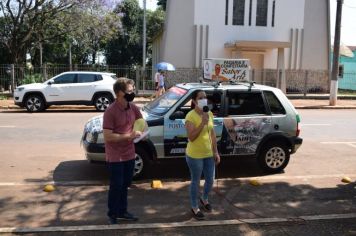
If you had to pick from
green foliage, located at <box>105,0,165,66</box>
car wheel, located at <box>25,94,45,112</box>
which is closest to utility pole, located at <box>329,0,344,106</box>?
car wheel, located at <box>25,94,45,112</box>

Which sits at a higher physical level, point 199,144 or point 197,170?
point 199,144

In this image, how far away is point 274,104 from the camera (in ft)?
27.0

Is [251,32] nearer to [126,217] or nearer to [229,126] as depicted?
[229,126]

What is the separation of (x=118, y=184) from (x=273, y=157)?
378cm

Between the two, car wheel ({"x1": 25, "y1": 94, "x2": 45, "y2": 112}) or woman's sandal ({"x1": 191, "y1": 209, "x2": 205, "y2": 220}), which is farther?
car wheel ({"x1": 25, "y1": 94, "x2": 45, "y2": 112})

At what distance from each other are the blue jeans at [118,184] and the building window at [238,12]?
82.3 feet

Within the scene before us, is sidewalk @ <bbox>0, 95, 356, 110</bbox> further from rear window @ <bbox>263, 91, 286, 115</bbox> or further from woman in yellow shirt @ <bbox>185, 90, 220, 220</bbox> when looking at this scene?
woman in yellow shirt @ <bbox>185, 90, 220, 220</bbox>

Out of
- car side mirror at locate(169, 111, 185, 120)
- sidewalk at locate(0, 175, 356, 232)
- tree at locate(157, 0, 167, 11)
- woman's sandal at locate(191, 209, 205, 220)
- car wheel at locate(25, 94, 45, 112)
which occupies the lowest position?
sidewalk at locate(0, 175, 356, 232)

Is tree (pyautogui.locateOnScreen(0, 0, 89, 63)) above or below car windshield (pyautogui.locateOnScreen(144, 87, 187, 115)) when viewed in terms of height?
above

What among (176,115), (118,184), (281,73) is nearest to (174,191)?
(176,115)

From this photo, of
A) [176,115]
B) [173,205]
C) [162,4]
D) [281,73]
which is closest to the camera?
[173,205]

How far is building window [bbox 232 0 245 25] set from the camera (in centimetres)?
2919

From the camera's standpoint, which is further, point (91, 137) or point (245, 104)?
point (245, 104)

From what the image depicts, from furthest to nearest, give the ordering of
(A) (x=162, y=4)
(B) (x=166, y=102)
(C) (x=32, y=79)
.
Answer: (A) (x=162, y=4)
(C) (x=32, y=79)
(B) (x=166, y=102)
